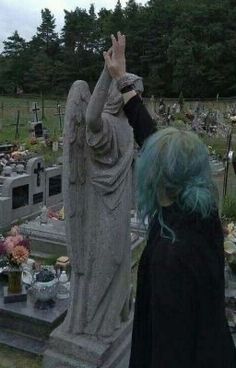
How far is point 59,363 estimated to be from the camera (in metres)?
4.05

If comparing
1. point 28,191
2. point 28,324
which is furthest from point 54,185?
point 28,324

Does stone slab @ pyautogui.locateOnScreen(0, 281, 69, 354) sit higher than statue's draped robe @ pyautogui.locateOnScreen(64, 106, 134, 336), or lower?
lower

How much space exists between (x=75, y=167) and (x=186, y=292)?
2153 millimetres

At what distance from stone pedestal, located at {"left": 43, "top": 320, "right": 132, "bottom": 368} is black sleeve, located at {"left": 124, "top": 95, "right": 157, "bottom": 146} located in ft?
6.78

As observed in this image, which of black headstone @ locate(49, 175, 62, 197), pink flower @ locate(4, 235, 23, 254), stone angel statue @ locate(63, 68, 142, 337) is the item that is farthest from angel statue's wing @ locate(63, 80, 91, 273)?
black headstone @ locate(49, 175, 62, 197)

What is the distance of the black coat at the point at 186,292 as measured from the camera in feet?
6.02

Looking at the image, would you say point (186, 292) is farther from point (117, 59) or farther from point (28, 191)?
point (28, 191)

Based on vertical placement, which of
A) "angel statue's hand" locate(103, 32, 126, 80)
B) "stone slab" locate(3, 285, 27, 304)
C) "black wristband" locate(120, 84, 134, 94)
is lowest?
"stone slab" locate(3, 285, 27, 304)

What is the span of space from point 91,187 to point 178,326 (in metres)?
2.15

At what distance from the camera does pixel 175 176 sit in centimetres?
191

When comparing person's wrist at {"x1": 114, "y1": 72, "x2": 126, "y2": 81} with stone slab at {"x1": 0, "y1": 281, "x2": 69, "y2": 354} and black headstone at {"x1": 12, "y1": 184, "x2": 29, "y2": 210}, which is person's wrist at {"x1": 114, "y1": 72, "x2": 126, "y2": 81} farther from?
black headstone at {"x1": 12, "y1": 184, "x2": 29, "y2": 210}

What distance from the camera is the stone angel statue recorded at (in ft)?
12.3

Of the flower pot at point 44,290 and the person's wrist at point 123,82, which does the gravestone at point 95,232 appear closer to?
the person's wrist at point 123,82

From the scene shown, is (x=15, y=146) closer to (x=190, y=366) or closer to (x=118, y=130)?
(x=118, y=130)
